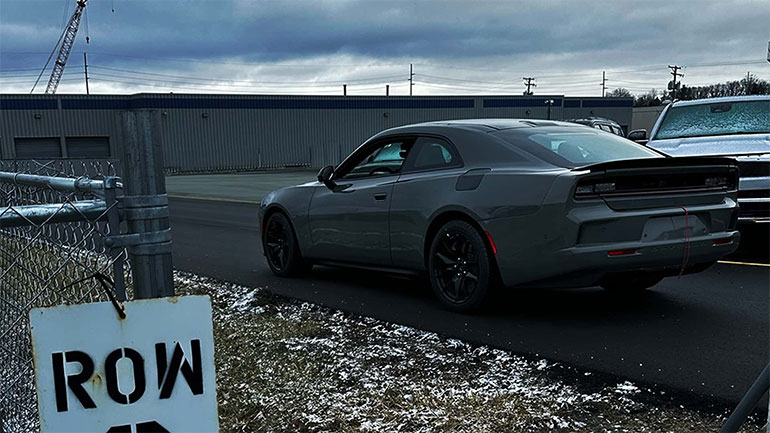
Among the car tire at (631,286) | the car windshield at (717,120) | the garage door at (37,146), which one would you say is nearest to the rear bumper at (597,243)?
the car tire at (631,286)

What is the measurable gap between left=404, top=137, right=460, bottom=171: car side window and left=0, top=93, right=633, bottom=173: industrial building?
134ft

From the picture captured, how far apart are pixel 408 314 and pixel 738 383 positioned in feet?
8.40

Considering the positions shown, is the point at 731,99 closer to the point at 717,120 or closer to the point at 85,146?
the point at 717,120

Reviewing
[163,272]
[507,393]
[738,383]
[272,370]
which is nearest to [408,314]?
[272,370]

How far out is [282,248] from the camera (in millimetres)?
7660

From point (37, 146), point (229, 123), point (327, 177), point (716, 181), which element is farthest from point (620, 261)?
point (37, 146)

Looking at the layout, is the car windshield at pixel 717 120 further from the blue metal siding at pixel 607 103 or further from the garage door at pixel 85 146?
the blue metal siding at pixel 607 103

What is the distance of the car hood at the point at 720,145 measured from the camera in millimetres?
8656

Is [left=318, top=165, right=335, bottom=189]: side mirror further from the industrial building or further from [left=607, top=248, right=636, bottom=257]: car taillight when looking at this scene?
the industrial building

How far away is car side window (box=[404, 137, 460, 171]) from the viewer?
5.97 metres

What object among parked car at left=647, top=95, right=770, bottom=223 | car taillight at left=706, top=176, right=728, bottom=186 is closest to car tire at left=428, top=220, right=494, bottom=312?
car taillight at left=706, top=176, right=728, bottom=186

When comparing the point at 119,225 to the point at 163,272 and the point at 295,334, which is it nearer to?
the point at 163,272

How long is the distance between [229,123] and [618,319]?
4627 centimetres

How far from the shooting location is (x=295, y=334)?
5.26 m
